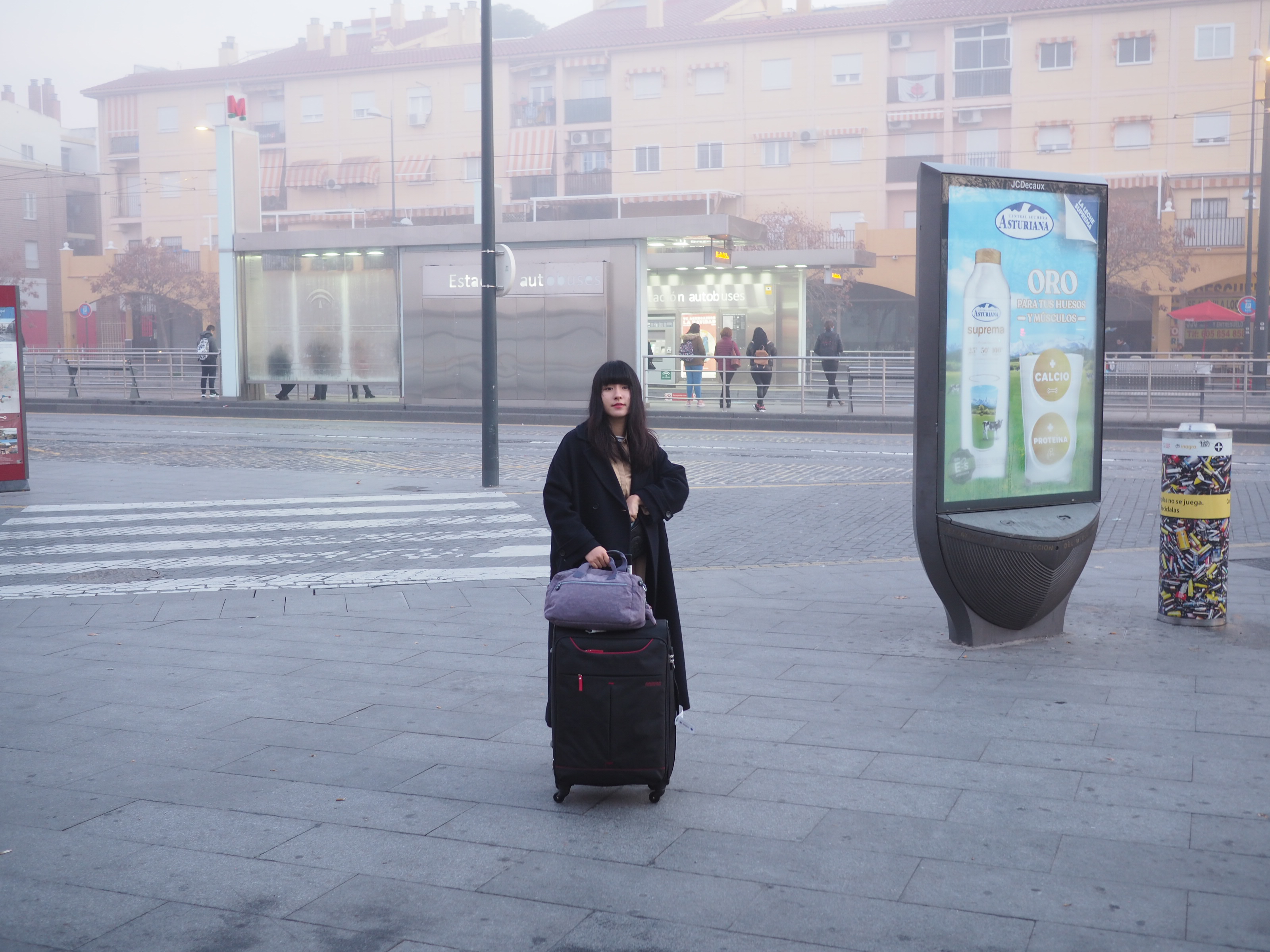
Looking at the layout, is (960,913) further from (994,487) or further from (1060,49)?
(1060,49)

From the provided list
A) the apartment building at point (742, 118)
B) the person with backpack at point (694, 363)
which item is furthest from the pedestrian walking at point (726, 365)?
the apartment building at point (742, 118)

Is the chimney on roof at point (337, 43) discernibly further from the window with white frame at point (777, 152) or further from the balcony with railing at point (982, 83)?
the balcony with railing at point (982, 83)

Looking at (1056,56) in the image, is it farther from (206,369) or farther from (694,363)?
(206,369)

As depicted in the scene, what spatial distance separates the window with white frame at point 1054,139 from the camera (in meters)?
50.2

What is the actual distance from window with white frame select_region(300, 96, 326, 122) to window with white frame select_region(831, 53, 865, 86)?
25.4 metres

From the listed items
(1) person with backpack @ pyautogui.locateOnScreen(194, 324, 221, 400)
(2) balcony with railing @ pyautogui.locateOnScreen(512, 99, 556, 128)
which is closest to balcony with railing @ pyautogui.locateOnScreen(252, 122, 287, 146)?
(2) balcony with railing @ pyautogui.locateOnScreen(512, 99, 556, 128)

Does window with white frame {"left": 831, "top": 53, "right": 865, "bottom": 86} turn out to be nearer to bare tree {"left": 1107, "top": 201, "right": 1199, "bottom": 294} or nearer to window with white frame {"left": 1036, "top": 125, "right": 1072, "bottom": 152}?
window with white frame {"left": 1036, "top": 125, "right": 1072, "bottom": 152}

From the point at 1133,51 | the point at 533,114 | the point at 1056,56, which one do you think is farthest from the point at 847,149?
the point at 533,114

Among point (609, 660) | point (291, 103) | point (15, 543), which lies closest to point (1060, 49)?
point (291, 103)

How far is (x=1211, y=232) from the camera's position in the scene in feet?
148

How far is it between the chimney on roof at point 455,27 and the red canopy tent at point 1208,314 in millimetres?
42472

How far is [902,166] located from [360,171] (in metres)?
25.6

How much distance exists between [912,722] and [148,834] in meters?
2.94

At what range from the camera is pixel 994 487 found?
6.69m
